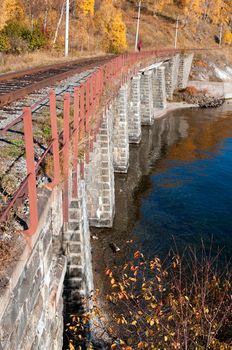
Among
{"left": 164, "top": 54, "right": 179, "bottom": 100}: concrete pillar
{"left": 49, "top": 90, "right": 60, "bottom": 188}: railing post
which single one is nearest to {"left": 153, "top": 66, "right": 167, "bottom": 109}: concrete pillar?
{"left": 164, "top": 54, "right": 179, "bottom": 100}: concrete pillar

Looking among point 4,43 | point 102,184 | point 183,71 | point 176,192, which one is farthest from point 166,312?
point 183,71

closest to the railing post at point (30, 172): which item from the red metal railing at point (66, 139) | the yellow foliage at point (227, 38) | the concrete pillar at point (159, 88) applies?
the red metal railing at point (66, 139)

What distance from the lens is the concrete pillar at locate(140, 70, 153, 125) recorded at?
4097 cm

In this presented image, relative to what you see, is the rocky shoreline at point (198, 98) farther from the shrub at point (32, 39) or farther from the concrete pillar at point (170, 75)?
the shrub at point (32, 39)

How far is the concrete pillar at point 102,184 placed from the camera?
17422 mm

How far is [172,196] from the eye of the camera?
968 inches

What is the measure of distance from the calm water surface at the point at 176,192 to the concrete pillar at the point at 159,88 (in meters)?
9.28

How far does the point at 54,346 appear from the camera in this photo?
7.27 meters

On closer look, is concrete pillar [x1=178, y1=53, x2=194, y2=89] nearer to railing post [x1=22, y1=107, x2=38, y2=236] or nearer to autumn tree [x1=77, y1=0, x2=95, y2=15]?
autumn tree [x1=77, y1=0, x2=95, y2=15]

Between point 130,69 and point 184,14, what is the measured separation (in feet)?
267

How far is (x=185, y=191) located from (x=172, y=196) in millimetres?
1510

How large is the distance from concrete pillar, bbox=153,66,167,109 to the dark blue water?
7872 millimetres

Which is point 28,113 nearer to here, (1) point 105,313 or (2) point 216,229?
(1) point 105,313

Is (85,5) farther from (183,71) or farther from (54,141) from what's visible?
(54,141)
